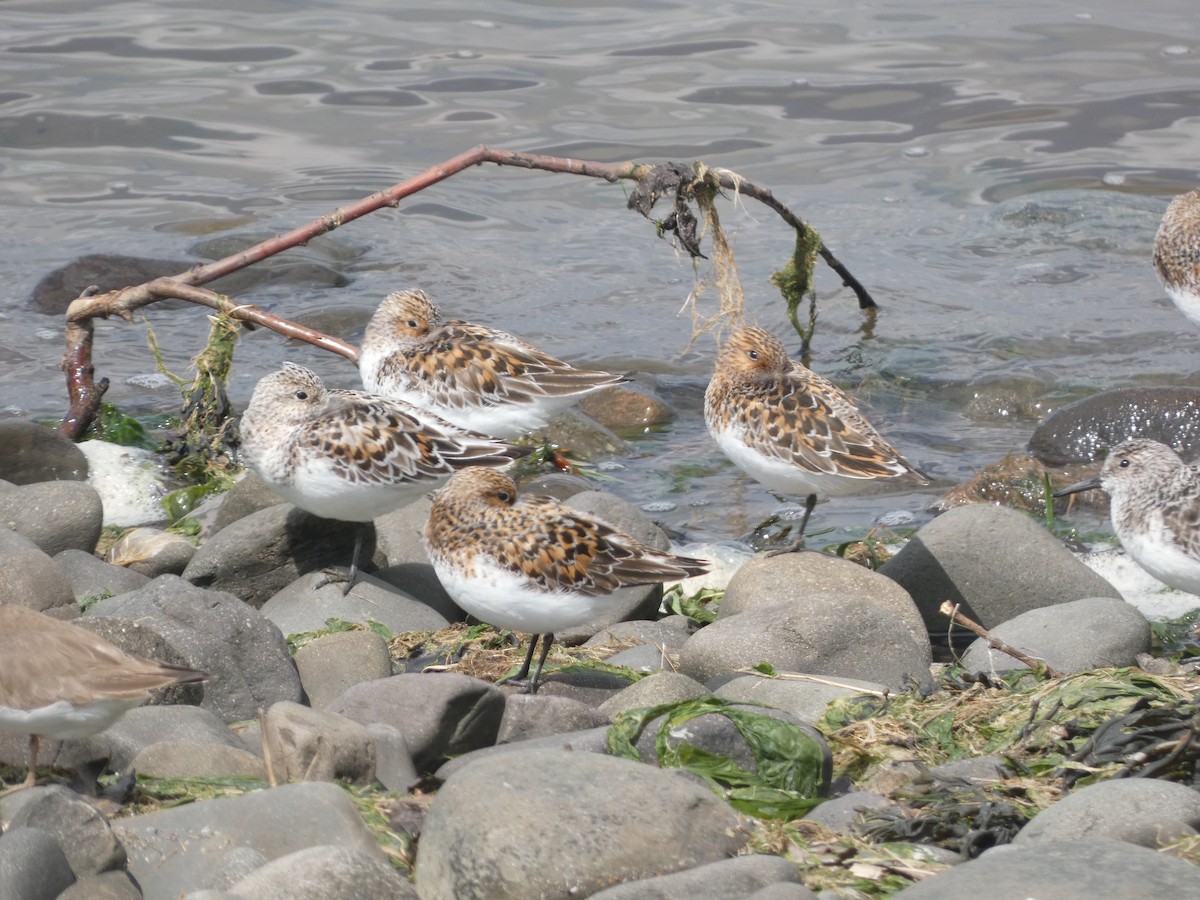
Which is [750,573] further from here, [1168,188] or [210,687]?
[1168,188]

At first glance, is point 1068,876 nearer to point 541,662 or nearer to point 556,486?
point 541,662

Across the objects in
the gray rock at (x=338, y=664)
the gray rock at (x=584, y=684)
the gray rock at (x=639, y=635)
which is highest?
the gray rock at (x=338, y=664)

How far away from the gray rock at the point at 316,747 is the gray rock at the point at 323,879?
2.68ft

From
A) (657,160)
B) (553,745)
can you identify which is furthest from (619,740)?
(657,160)

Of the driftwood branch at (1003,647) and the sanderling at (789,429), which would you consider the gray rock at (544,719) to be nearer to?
the driftwood branch at (1003,647)

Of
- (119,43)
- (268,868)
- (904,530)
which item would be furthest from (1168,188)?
(268,868)

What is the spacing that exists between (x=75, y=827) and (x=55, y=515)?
4107 mm

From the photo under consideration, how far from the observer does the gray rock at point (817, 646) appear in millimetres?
6254

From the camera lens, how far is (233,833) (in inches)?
169

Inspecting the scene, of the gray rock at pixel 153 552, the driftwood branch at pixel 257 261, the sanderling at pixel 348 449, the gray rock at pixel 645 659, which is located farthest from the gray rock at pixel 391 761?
the driftwood branch at pixel 257 261

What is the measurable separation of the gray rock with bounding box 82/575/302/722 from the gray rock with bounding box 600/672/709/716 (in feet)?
4.40

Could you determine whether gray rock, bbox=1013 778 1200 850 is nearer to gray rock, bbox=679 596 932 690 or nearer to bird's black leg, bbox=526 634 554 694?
gray rock, bbox=679 596 932 690

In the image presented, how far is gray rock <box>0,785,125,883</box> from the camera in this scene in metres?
4.11

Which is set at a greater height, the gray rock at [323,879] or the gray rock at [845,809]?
the gray rock at [323,879]
